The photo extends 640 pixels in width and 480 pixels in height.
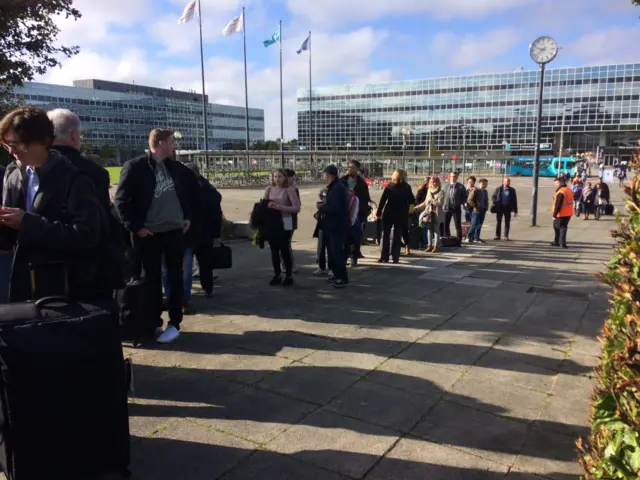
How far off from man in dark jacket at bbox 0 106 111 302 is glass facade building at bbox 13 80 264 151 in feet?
284

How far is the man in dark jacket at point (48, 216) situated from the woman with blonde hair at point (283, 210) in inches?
167

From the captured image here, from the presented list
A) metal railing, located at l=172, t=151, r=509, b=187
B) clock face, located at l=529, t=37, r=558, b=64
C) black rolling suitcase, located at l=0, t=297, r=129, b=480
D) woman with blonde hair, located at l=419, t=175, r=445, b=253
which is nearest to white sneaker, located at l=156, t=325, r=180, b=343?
black rolling suitcase, located at l=0, t=297, r=129, b=480

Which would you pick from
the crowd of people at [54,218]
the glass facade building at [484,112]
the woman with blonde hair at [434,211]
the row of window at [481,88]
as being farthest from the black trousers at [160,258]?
the row of window at [481,88]

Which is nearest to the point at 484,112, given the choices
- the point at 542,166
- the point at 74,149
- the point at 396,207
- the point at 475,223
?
the point at 542,166

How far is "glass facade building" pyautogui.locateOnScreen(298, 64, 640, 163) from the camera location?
81.4 m

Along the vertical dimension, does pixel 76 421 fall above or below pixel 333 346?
above

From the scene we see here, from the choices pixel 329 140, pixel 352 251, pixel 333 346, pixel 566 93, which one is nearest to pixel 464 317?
pixel 333 346

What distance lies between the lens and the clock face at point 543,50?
15273 millimetres

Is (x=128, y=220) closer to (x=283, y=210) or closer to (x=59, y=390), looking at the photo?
(x=59, y=390)

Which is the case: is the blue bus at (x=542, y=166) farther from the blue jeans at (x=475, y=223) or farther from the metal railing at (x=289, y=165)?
the blue jeans at (x=475, y=223)

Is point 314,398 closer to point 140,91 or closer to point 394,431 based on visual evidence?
point 394,431

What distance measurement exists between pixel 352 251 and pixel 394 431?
5.95m

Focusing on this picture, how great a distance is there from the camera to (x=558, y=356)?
4625 millimetres

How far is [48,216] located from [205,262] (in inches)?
143
